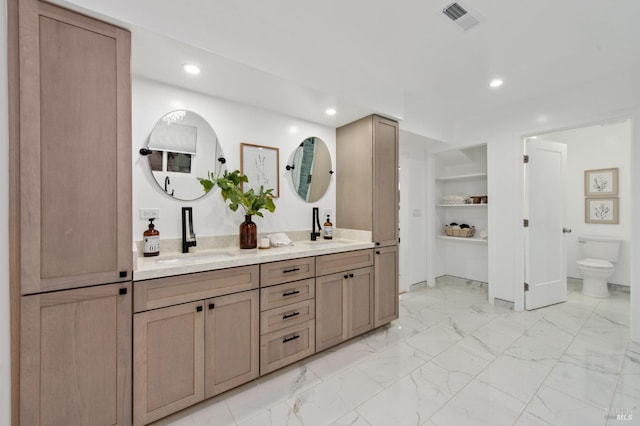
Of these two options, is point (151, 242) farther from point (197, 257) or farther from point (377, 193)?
point (377, 193)

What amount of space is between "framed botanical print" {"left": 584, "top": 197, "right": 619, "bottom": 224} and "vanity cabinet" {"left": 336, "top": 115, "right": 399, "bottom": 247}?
138 inches

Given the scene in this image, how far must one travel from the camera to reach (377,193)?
2609 millimetres

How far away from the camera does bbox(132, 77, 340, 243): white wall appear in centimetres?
191

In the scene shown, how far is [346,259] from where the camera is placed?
2355 mm

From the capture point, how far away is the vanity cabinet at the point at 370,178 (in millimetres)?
2598

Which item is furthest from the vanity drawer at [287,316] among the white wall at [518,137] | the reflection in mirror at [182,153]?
the white wall at [518,137]

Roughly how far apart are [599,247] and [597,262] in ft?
0.99

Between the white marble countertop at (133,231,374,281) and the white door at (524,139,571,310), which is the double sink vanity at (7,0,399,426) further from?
the white door at (524,139,571,310)

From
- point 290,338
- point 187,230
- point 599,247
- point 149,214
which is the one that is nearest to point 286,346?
point 290,338

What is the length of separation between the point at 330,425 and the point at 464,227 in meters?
3.60

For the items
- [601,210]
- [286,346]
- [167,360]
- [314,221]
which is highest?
[601,210]

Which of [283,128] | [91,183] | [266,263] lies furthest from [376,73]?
[91,183]

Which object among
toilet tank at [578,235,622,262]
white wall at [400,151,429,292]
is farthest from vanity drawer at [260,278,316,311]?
toilet tank at [578,235,622,262]

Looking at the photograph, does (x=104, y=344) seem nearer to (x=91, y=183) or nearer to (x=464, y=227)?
(x=91, y=183)
